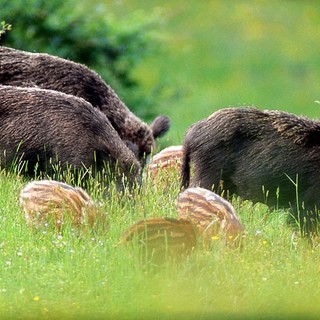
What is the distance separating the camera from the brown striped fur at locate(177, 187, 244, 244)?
756 centimetres

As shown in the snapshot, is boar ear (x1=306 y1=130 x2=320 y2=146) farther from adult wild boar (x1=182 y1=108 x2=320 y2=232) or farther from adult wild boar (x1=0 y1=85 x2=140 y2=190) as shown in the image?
adult wild boar (x1=0 y1=85 x2=140 y2=190)

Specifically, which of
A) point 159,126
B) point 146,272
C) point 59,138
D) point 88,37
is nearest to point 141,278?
point 146,272

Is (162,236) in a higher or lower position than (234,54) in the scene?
lower

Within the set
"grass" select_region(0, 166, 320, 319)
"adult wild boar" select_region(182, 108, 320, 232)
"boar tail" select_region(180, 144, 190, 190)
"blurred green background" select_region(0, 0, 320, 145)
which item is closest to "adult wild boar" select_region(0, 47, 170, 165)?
"boar tail" select_region(180, 144, 190, 190)

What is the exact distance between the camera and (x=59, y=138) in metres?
9.56

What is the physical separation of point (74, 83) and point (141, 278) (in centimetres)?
510

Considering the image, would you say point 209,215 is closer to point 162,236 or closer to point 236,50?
point 162,236

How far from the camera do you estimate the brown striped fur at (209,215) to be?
298 inches

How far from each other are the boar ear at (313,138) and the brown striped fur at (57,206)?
1.98 meters

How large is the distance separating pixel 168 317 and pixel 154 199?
3.01 meters

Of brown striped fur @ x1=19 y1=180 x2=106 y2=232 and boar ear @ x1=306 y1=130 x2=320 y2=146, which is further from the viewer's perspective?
boar ear @ x1=306 y1=130 x2=320 y2=146

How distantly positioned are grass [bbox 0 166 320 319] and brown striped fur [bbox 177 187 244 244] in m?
0.14

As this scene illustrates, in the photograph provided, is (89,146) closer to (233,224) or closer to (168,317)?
(233,224)

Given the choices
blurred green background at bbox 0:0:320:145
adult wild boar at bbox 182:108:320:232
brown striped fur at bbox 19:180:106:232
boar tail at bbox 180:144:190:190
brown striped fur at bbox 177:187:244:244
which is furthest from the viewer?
blurred green background at bbox 0:0:320:145
